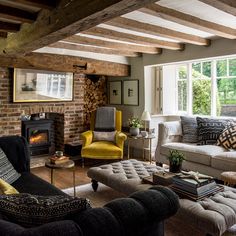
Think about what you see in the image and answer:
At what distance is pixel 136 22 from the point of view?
131 inches

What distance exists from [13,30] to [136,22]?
1.53 metres

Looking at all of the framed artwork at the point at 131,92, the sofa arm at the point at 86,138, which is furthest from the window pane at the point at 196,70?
the sofa arm at the point at 86,138

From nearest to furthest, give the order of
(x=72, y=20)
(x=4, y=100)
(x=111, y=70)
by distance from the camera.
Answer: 1. (x=72, y=20)
2. (x=4, y=100)
3. (x=111, y=70)

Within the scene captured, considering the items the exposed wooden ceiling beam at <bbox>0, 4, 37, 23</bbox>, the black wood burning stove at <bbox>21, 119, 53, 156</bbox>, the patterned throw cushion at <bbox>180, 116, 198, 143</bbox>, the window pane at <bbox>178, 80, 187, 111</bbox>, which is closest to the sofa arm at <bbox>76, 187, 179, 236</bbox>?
the exposed wooden ceiling beam at <bbox>0, 4, 37, 23</bbox>

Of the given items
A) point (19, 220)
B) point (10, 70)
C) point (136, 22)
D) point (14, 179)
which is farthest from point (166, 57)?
point (19, 220)

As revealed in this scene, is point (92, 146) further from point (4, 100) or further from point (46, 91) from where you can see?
point (4, 100)

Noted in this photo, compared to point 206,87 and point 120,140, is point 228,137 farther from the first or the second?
point 120,140

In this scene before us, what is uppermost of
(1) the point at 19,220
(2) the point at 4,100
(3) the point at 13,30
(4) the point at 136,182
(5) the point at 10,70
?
(3) the point at 13,30

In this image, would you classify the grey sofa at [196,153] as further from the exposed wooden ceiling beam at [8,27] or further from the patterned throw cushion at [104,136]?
the exposed wooden ceiling beam at [8,27]

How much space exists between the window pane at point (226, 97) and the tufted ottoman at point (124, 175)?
7.93 feet

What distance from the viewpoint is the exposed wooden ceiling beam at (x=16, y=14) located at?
260 cm

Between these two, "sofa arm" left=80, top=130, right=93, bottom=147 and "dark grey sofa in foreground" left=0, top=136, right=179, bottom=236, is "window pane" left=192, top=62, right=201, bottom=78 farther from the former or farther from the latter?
"dark grey sofa in foreground" left=0, top=136, right=179, bottom=236

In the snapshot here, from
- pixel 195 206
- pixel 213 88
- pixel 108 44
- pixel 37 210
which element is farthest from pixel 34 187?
pixel 213 88

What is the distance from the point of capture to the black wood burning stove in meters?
4.91
